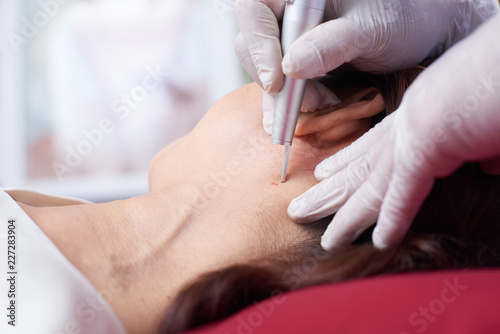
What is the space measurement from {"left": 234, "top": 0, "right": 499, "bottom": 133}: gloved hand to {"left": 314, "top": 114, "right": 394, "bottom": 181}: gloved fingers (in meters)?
0.15

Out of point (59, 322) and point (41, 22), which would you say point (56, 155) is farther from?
point (59, 322)

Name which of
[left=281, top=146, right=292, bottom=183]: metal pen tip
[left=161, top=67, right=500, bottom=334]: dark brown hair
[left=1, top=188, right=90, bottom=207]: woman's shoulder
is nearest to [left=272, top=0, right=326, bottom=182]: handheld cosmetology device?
[left=281, top=146, right=292, bottom=183]: metal pen tip

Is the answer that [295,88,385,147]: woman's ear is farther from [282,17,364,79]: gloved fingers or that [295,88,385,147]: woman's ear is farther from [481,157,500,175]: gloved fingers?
[481,157,500,175]: gloved fingers

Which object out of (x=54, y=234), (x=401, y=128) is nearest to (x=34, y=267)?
(x=54, y=234)

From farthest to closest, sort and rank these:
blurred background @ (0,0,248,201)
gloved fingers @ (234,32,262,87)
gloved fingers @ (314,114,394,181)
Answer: blurred background @ (0,0,248,201)
gloved fingers @ (234,32,262,87)
gloved fingers @ (314,114,394,181)

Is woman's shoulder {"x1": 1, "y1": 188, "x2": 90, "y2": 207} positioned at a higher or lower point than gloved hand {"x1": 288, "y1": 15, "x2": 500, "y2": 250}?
lower

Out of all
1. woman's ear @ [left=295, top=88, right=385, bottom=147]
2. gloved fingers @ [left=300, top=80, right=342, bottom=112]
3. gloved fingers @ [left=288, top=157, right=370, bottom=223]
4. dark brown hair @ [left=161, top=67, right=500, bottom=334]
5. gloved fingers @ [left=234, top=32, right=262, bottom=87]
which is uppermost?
gloved fingers @ [left=234, top=32, right=262, bottom=87]

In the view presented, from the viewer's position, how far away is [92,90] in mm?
2383

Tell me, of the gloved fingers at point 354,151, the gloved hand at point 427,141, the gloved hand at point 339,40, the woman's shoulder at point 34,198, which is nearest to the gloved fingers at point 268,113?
the gloved hand at point 339,40

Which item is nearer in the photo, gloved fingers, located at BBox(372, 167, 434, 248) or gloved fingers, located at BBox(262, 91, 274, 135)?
gloved fingers, located at BBox(372, 167, 434, 248)

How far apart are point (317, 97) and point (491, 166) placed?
1.23 feet

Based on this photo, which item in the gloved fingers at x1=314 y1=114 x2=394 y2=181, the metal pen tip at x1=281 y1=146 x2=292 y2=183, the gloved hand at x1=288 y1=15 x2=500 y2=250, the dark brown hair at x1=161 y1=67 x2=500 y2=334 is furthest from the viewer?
the metal pen tip at x1=281 y1=146 x2=292 y2=183

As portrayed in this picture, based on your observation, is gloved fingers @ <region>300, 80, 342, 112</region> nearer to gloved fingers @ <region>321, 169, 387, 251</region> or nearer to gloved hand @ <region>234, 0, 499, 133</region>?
gloved hand @ <region>234, 0, 499, 133</region>

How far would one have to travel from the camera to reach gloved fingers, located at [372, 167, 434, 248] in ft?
2.20
